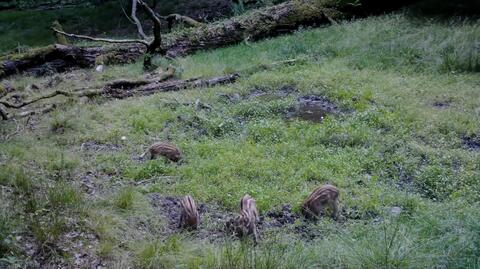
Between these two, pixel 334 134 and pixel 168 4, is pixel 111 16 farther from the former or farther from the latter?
pixel 334 134

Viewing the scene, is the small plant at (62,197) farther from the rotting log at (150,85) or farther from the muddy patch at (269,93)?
the muddy patch at (269,93)

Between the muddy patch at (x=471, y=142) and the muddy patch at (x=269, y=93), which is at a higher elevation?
the muddy patch at (x=471, y=142)

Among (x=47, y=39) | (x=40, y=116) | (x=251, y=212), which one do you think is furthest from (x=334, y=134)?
(x=47, y=39)

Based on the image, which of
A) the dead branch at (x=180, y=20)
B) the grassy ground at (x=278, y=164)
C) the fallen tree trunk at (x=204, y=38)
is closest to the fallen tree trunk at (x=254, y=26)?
the fallen tree trunk at (x=204, y=38)

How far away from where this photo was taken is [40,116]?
8.23 metres

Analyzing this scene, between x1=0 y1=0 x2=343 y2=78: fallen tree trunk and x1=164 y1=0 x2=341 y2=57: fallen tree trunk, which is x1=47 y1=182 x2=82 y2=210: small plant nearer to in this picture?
x1=0 y1=0 x2=343 y2=78: fallen tree trunk

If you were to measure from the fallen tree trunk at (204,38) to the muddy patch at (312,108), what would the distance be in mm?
4438

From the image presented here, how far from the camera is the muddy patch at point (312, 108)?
8195 mm

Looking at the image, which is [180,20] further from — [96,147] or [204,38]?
[96,147]

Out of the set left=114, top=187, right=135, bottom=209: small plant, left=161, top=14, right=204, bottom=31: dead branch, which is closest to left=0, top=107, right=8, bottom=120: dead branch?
left=114, top=187, right=135, bottom=209: small plant

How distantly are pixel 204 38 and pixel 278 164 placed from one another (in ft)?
23.5

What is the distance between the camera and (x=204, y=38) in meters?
12.9

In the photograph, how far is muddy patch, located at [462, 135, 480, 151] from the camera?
274 inches

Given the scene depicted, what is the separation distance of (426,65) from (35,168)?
7.24 metres
